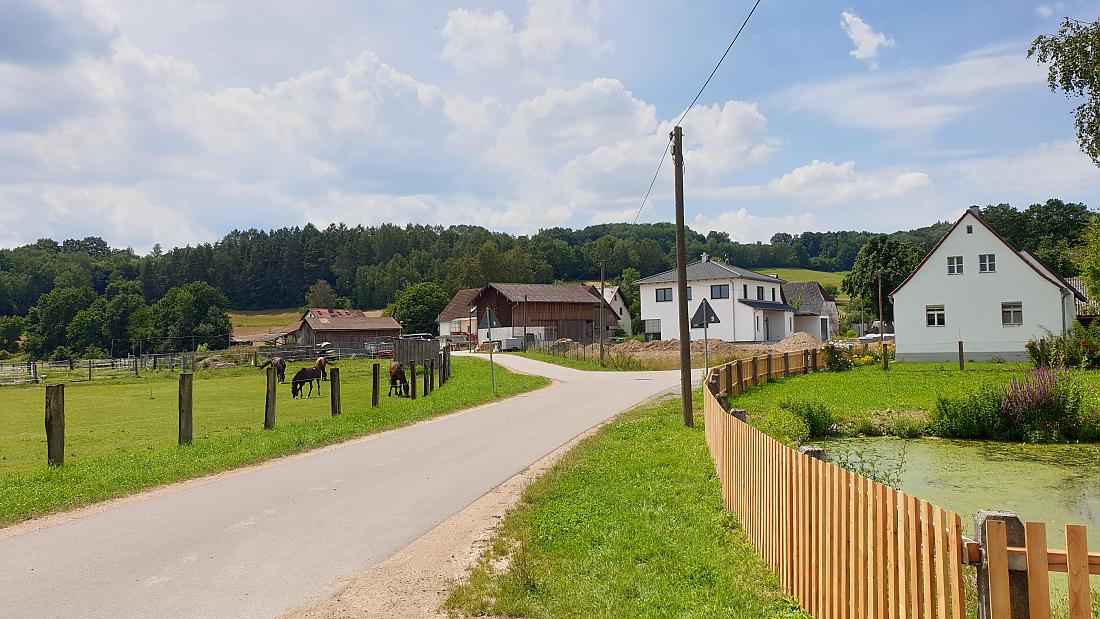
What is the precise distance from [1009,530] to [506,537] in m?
5.78

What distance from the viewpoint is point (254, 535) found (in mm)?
8812

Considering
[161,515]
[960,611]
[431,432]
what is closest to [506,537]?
[161,515]

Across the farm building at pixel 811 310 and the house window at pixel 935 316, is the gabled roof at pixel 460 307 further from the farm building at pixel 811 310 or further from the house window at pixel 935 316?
the house window at pixel 935 316

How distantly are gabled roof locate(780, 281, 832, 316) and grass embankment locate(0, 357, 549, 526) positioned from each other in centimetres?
5688

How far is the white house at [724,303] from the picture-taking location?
66125mm

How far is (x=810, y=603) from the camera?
5664 millimetres

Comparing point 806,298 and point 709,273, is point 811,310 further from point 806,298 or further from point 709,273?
point 709,273

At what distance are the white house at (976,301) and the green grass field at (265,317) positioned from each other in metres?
118

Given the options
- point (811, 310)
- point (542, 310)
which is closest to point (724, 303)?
point (811, 310)

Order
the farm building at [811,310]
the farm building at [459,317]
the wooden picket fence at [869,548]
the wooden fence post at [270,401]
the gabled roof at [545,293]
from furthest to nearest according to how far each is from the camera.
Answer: the farm building at [459,317] → the gabled roof at [545,293] → the farm building at [811,310] → the wooden fence post at [270,401] → the wooden picket fence at [869,548]

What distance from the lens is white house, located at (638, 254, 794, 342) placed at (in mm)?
66125

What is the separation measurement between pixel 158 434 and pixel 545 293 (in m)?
69.4

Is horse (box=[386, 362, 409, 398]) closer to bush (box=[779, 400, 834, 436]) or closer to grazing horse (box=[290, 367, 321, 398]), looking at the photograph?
grazing horse (box=[290, 367, 321, 398])

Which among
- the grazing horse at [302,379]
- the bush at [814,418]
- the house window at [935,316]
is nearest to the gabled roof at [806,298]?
the house window at [935,316]
